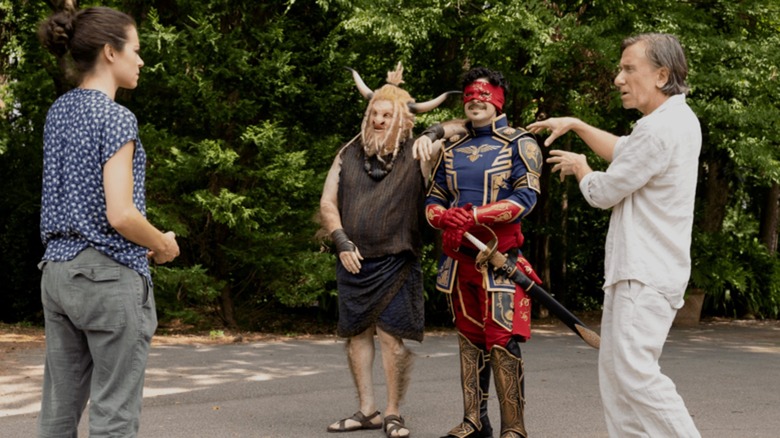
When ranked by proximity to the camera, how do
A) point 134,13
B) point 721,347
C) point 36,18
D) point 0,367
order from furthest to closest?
point 36,18 < point 134,13 < point 721,347 < point 0,367

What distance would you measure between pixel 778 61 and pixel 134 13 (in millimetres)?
8174

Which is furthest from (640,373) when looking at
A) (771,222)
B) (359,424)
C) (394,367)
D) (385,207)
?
(771,222)

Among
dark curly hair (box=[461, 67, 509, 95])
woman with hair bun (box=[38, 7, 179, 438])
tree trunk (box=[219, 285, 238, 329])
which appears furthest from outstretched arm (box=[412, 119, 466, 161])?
tree trunk (box=[219, 285, 238, 329])

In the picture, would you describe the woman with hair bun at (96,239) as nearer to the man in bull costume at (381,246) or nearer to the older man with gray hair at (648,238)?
the older man with gray hair at (648,238)

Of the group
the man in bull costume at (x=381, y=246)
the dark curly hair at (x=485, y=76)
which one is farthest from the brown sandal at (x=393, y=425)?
the dark curly hair at (x=485, y=76)

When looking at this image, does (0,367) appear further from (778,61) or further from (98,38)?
(778,61)

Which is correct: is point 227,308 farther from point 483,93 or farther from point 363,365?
point 483,93

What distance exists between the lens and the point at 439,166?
566 centimetres

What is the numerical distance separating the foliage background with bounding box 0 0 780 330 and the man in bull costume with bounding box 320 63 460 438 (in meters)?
5.55

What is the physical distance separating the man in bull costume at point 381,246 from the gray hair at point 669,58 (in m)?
1.94

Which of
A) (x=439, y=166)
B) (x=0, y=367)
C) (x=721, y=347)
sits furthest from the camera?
(x=721, y=347)

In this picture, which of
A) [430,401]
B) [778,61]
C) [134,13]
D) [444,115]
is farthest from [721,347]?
[134,13]

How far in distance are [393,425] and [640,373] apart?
2166 millimetres

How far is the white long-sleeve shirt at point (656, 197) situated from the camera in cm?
394
